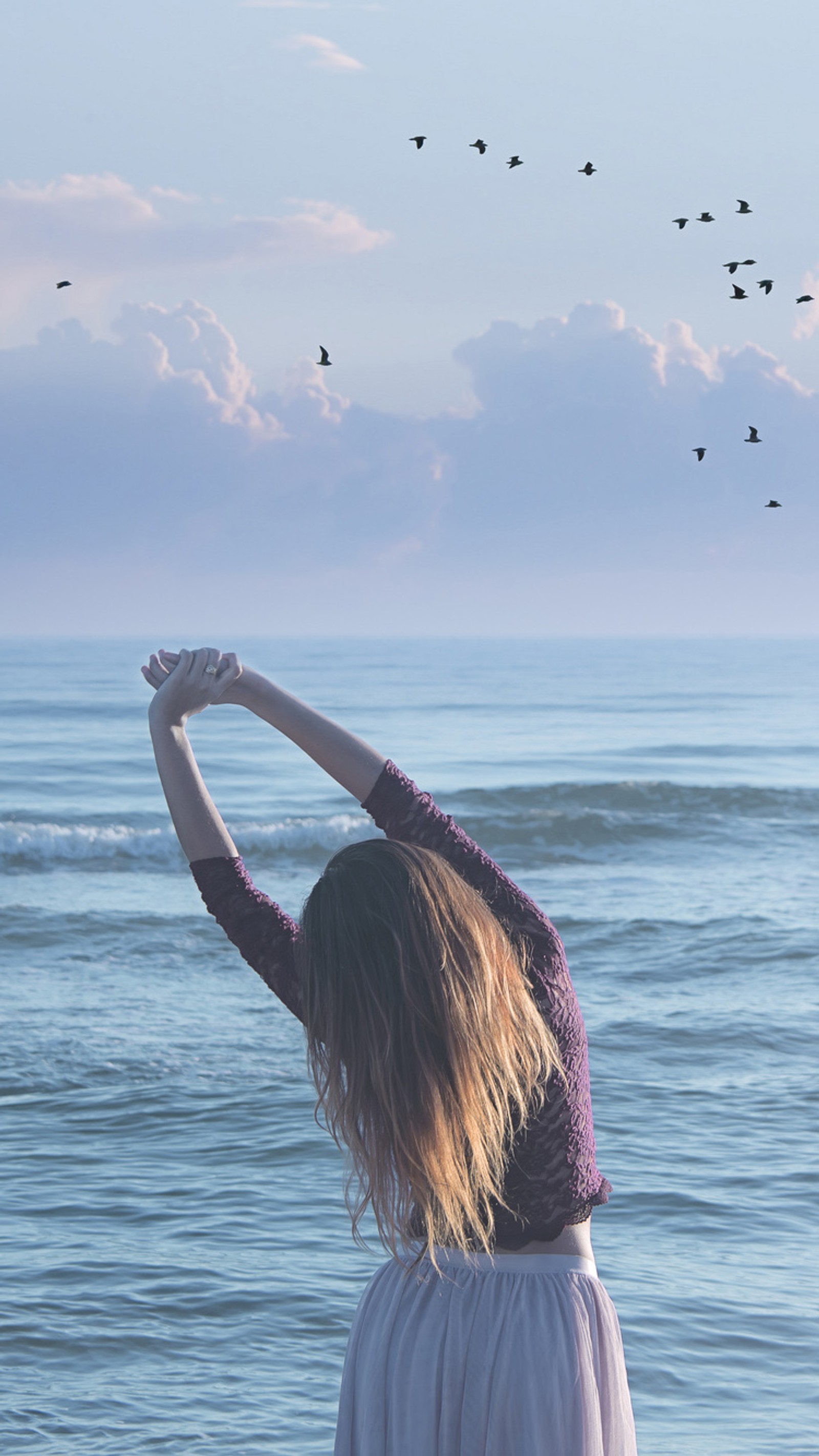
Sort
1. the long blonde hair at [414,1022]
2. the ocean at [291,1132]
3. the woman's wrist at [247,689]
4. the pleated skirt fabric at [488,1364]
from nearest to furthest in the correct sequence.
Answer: the long blonde hair at [414,1022] < the pleated skirt fabric at [488,1364] < the woman's wrist at [247,689] < the ocean at [291,1132]

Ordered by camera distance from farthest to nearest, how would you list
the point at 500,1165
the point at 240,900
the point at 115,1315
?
1. the point at 115,1315
2. the point at 240,900
3. the point at 500,1165

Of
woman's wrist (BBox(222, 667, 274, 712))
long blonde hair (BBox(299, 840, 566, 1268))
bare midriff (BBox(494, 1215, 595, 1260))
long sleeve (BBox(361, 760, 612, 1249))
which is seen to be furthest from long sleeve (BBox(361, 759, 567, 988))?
bare midriff (BBox(494, 1215, 595, 1260))

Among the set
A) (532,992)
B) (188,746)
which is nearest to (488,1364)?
(532,992)

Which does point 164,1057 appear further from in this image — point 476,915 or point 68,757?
point 68,757

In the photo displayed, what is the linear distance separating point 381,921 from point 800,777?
2743 cm

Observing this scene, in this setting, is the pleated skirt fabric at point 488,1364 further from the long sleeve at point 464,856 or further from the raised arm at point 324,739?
the raised arm at point 324,739

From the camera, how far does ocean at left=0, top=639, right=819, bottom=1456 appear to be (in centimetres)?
512

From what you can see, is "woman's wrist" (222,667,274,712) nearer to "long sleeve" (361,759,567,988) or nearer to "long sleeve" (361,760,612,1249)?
"long sleeve" (361,759,567,988)

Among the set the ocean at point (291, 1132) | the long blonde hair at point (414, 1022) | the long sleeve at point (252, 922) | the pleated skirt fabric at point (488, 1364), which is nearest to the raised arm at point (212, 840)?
the long sleeve at point (252, 922)

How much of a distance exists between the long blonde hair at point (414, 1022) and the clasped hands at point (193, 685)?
0.41 m

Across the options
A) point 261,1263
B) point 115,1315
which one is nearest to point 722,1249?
point 261,1263

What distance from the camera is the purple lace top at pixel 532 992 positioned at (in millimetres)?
1804

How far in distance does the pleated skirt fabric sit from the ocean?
5 cm

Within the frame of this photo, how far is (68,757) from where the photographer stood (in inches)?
1187
